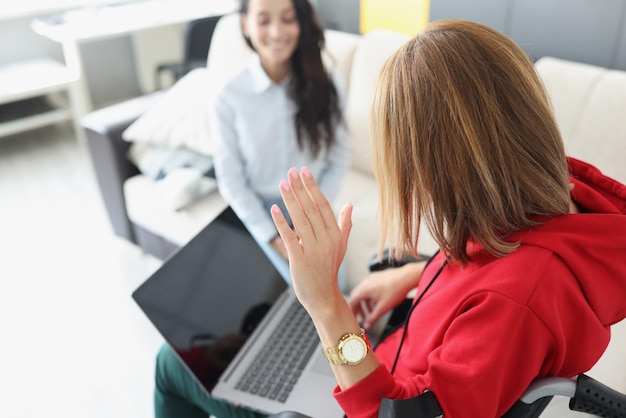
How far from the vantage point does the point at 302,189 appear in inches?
30.9

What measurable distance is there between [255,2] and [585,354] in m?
1.18

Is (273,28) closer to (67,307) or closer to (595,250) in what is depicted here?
(595,250)

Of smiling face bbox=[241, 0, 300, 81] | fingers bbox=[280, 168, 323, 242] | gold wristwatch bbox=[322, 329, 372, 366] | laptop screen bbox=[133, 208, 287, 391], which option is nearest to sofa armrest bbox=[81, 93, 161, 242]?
smiling face bbox=[241, 0, 300, 81]

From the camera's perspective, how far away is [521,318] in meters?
0.65

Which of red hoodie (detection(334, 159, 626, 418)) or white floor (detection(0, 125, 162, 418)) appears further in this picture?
white floor (detection(0, 125, 162, 418))

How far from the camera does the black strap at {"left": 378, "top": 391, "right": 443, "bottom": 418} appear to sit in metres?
0.67

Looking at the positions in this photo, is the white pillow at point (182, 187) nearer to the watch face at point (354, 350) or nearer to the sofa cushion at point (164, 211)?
the sofa cushion at point (164, 211)

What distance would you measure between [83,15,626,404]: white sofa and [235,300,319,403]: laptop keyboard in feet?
1.38

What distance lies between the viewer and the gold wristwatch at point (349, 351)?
747 mm

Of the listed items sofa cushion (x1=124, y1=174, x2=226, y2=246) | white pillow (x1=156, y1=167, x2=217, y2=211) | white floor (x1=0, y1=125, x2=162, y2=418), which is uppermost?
white pillow (x1=156, y1=167, x2=217, y2=211)

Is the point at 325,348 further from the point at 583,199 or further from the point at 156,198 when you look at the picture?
the point at 156,198

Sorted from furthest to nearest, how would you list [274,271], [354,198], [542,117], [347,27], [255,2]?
[347,27], [354,198], [255,2], [274,271], [542,117]

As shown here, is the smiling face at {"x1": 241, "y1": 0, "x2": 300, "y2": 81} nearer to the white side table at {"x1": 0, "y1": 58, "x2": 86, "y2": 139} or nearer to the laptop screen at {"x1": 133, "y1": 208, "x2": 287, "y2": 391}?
the laptop screen at {"x1": 133, "y1": 208, "x2": 287, "y2": 391}

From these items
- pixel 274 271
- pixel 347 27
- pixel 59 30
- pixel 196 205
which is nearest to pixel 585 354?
pixel 274 271
